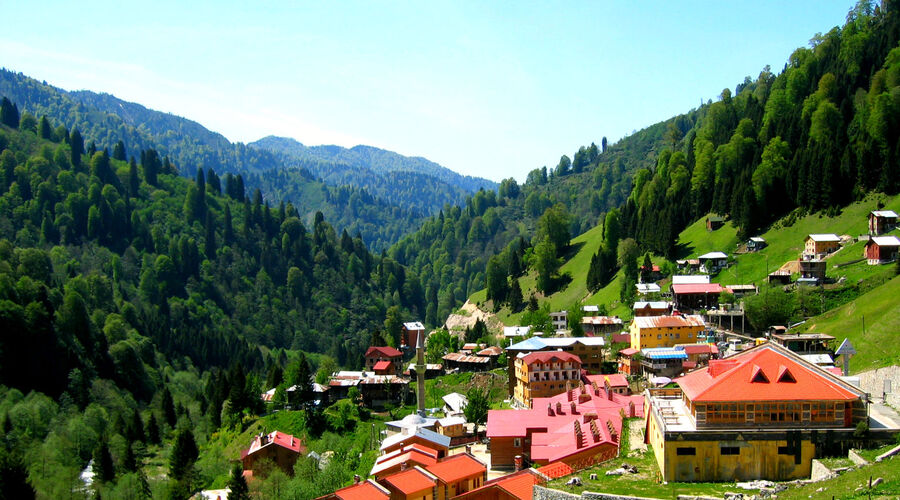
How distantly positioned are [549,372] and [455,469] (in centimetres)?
2821

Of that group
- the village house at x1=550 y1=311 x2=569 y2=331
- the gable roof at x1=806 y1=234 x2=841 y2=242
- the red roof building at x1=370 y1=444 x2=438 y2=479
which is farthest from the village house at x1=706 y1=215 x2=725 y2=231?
the red roof building at x1=370 y1=444 x2=438 y2=479

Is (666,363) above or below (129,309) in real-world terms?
above

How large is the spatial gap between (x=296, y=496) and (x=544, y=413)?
17789mm

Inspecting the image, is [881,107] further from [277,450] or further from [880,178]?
[277,450]

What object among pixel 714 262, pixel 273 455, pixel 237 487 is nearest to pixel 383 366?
pixel 273 455

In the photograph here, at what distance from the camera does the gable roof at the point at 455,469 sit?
1550 inches

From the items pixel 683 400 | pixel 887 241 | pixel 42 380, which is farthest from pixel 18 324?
pixel 887 241

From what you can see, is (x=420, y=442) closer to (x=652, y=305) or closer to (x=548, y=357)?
(x=548, y=357)

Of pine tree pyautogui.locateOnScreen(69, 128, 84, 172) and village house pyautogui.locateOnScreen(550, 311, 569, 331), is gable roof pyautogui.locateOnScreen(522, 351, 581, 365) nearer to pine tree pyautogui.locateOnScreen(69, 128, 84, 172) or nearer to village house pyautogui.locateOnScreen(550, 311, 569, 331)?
village house pyautogui.locateOnScreen(550, 311, 569, 331)

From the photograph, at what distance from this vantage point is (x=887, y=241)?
69.6 m

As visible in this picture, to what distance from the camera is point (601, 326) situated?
286 feet

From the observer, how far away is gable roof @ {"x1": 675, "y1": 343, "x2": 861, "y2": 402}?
101 ft

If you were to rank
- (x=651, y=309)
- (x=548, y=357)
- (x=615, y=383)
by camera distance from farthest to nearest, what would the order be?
(x=651, y=309) → (x=548, y=357) → (x=615, y=383)

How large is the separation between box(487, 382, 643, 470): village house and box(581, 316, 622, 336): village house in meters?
28.5
